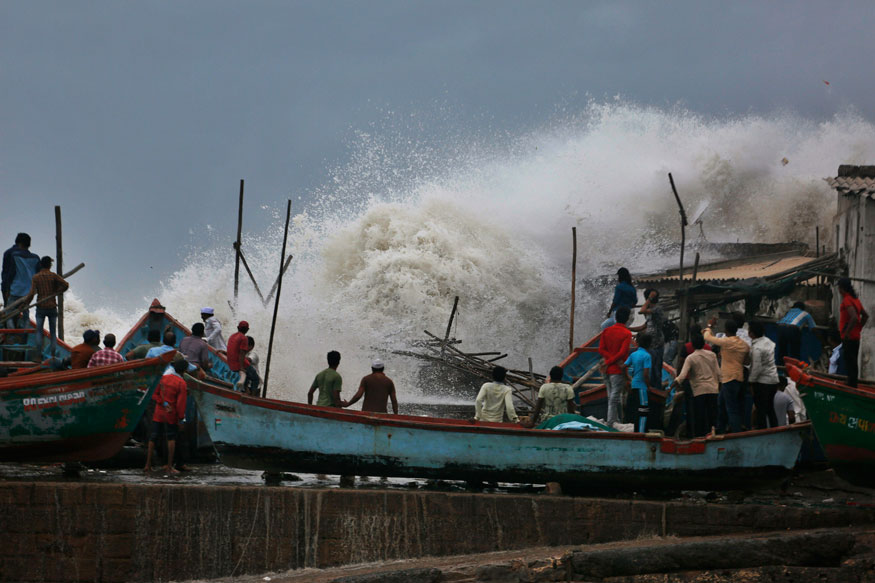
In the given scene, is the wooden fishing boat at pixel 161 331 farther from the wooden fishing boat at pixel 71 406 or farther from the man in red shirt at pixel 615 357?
the man in red shirt at pixel 615 357

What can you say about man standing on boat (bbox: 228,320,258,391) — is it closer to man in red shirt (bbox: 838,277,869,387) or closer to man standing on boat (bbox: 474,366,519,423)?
man standing on boat (bbox: 474,366,519,423)

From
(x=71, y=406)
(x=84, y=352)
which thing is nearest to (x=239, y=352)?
(x=84, y=352)

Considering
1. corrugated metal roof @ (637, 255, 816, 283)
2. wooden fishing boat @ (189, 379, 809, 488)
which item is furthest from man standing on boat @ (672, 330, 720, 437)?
corrugated metal roof @ (637, 255, 816, 283)

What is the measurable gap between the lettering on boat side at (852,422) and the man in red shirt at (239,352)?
677cm

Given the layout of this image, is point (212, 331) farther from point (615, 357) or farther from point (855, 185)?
point (855, 185)

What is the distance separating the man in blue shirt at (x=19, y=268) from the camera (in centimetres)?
1268

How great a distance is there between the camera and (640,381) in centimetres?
1068

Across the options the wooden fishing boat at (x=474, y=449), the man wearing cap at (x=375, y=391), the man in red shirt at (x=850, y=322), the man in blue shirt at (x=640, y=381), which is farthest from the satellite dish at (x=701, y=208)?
the wooden fishing boat at (x=474, y=449)

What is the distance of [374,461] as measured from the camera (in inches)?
385

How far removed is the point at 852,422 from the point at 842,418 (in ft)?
0.29

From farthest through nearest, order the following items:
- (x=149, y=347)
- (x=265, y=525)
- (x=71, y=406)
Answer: (x=149, y=347) → (x=71, y=406) → (x=265, y=525)

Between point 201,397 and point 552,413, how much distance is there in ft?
11.7

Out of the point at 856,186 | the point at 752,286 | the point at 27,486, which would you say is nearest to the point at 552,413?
the point at 27,486

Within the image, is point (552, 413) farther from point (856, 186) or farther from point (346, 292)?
point (346, 292)
